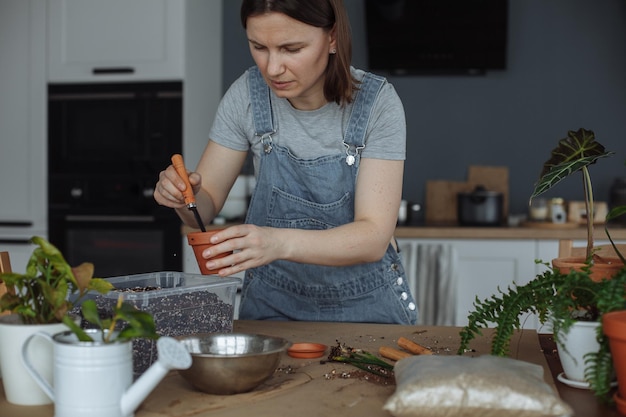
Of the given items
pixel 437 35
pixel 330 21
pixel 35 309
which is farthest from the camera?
pixel 437 35

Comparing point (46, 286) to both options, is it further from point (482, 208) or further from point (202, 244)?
point (482, 208)

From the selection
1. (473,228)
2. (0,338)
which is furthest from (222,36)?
(0,338)

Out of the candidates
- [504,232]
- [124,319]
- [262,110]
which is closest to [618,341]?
[124,319]

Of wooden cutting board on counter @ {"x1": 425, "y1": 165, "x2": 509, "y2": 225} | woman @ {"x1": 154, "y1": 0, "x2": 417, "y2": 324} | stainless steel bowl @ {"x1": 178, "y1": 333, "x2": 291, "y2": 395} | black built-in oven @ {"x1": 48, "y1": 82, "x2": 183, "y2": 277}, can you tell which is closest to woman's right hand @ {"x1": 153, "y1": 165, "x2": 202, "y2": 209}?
woman @ {"x1": 154, "y1": 0, "x2": 417, "y2": 324}

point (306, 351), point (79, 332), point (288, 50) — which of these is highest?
point (288, 50)

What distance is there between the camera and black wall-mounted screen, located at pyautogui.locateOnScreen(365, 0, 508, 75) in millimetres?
3717

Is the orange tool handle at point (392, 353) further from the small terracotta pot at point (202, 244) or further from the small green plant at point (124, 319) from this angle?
the small green plant at point (124, 319)

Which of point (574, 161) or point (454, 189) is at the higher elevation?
point (574, 161)

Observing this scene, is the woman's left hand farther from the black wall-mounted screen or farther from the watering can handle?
the black wall-mounted screen

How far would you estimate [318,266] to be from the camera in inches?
72.5

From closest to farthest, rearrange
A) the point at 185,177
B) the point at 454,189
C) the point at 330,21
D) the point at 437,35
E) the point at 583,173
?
the point at 583,173 → the point at 185,177 → the point at 330,21 → the point at 437,35 → the point at 454,189

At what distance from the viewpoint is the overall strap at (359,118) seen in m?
1.80

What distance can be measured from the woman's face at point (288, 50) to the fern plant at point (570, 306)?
645mm

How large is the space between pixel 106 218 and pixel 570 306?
108 inches
